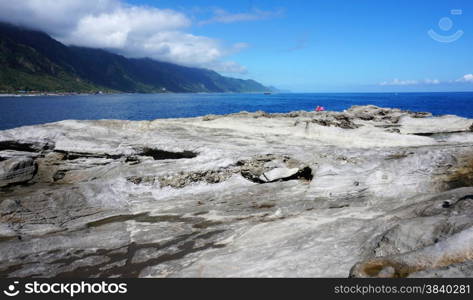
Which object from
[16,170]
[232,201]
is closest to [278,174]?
[232,201]

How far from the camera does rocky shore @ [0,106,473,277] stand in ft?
Answer: 34.7

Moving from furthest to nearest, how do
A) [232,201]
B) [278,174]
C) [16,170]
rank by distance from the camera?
[16,170], [278,174], [232,201]

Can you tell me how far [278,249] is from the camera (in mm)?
11961

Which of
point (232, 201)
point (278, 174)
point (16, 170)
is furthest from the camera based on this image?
point (16, 170)

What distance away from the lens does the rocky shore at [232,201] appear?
1058cm

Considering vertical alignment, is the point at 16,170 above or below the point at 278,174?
below

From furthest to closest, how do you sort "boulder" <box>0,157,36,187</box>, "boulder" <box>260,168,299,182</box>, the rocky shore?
"boulder" <box>0,157,36,187</box>, "boulder" <box>260,168,299,182</box>, the rocky shore

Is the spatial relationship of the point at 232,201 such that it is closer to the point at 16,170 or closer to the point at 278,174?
the point at 278,174

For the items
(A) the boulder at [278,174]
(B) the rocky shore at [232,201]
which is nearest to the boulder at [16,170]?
(B) the rocky shore at [232,201]

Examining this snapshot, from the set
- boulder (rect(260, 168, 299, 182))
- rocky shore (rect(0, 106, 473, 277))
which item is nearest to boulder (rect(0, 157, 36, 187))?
rocky shore (rect(0, 106, 473, 277))

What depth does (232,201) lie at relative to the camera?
61.4 ft

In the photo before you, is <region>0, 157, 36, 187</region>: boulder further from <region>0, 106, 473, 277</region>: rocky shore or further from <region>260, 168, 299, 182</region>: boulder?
<region>260, 168, 299, 182</region>: boulder

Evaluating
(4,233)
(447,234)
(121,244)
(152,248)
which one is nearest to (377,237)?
(447,234)

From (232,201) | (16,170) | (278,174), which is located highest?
(278,174)
